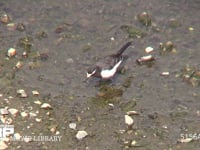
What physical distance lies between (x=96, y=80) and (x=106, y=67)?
0.89 ft

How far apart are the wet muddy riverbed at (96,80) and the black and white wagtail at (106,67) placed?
0.54 ft

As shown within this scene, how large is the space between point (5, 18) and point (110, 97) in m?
2.58

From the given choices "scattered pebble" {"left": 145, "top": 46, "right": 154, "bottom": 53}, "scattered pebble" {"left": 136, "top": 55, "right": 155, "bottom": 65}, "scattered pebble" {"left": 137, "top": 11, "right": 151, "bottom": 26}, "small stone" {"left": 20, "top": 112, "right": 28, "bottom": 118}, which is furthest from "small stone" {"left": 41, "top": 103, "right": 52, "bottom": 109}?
"scattered pebble" {"left": 137, "top": 11, "right": 151, "bottom": 26}

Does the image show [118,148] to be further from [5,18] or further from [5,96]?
[5,18]

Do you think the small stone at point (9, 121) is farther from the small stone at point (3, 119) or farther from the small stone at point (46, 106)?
the small stone at point (46, 106)

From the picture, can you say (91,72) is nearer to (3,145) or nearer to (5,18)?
(3,145)

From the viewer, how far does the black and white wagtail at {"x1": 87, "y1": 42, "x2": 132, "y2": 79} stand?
7.76 m

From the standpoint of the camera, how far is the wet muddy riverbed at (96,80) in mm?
7082

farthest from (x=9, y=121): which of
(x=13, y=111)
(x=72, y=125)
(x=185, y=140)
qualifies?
(x=185, y=140)

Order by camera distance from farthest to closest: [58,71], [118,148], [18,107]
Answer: [58,71] < [18,107] < [118,148]

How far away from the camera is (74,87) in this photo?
7.82 m

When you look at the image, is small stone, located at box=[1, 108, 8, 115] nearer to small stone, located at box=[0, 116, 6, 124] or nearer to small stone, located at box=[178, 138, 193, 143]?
small stone, located at box=[0, 116, 6, 124]

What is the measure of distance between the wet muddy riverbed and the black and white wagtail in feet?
0.54

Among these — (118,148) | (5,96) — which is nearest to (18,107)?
(5,96)
